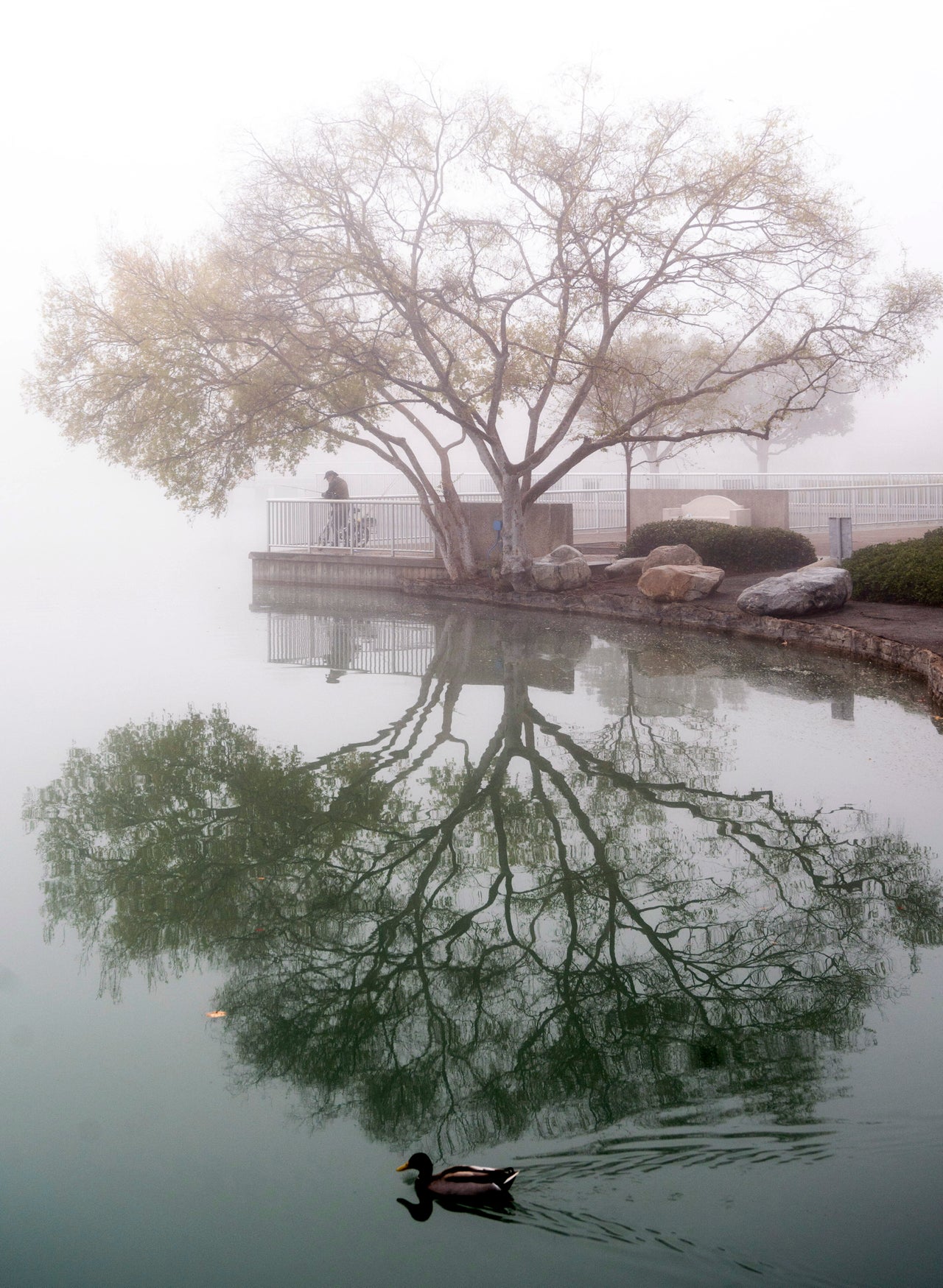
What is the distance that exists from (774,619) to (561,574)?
5056 millimetres

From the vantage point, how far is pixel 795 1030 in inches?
163

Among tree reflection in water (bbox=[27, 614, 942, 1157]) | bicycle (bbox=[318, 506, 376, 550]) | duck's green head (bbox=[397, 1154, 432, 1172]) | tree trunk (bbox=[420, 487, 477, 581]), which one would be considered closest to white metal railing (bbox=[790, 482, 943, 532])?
bicycle (bbox=[318, 506, 376, 550])

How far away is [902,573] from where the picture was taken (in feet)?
48.3

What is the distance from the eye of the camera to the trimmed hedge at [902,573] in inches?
564

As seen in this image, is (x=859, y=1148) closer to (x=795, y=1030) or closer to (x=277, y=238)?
(x=795, y=1030)

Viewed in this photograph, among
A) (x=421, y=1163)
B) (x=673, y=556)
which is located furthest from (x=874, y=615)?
(x=421, y=1163)

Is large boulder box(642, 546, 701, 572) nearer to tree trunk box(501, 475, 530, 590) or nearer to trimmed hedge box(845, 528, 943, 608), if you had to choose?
tree trunk box(501, 475, 530, 590)

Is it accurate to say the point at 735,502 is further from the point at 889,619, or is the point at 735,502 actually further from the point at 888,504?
the point at 889,619

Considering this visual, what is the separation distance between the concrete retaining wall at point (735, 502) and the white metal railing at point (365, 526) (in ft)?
16.0

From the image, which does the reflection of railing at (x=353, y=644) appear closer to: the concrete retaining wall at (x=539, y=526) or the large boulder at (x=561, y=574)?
the large boulder at (x=561, y=574)

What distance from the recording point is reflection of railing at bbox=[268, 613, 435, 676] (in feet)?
43.2

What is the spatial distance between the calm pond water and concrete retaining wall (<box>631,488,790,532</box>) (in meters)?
17.6

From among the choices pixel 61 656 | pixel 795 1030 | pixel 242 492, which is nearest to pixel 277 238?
pixel 61 656

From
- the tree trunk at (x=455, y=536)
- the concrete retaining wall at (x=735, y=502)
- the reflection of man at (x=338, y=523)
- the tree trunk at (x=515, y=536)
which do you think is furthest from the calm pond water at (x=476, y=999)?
the concrete retaining wall at (x=735, y=502)
